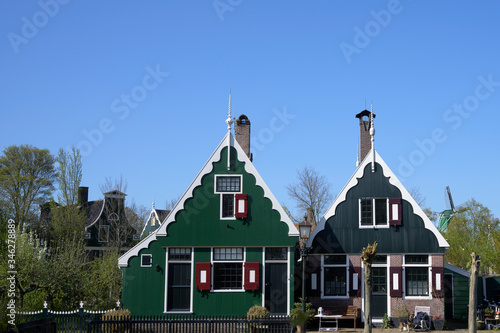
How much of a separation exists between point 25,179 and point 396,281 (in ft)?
121

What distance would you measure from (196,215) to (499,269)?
25586mm

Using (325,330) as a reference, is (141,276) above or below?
above

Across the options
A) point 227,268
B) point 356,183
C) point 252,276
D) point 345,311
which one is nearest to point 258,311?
point 252,276

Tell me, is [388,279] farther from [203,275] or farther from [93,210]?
[93,210]

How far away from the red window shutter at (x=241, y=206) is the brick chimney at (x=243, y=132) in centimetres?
297

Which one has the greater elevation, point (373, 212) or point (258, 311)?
point (373, 212)

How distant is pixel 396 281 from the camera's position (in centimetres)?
2512

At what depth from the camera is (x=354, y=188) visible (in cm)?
2617

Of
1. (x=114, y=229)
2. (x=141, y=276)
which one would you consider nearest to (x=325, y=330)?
(x=141, y=276)

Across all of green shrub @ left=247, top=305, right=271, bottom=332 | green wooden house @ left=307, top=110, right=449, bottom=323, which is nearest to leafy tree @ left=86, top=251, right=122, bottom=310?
green shrub @ left=247, top=305, right=271, bottom=332

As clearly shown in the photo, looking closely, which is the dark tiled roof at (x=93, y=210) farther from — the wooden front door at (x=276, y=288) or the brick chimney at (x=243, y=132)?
the wooden front door at (x=276, y=288)

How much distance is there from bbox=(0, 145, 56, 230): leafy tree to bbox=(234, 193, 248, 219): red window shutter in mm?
30114

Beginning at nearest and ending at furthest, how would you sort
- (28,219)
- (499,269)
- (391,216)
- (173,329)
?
(173,329) → (391,216) → (499,269) → (28,219)

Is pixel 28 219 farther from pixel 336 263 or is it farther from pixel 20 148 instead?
pixel 336 263
